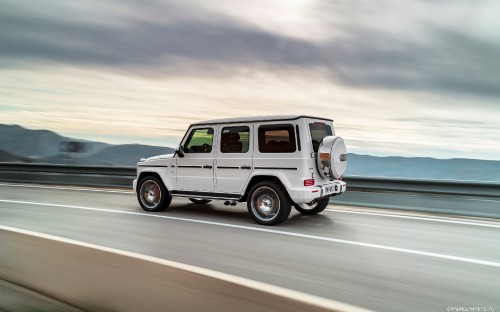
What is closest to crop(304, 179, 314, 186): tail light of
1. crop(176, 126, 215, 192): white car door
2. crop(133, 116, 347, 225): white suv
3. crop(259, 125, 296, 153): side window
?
crop(133, 116, 347, 225): white suv

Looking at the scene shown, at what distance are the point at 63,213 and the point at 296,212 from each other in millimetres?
5339

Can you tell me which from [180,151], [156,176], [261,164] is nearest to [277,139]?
[261,164]

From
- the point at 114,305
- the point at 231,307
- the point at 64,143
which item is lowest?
the point at 114,305

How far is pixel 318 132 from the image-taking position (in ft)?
28.6

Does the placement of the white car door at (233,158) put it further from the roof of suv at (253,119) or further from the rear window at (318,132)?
the rear window at (318,132)

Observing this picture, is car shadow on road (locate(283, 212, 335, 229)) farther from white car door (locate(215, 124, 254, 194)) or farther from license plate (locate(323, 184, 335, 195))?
white car door (locate(215, 124, 254, 194))

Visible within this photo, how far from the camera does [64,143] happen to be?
56.4 ft

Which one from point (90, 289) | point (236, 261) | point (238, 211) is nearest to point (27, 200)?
point (238, 211)

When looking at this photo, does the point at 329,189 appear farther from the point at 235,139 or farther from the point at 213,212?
the point at 213,212

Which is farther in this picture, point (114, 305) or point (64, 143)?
point (64, 143)

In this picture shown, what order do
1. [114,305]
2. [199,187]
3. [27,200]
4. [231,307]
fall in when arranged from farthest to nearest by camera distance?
[27,200]
[199,187]
[114,305]
[231,307]

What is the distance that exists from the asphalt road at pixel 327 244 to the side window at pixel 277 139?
1.52m

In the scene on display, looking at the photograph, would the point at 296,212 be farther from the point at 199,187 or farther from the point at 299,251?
the point at 299,251

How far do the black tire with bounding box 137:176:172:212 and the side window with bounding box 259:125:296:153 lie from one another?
2.80 metres
